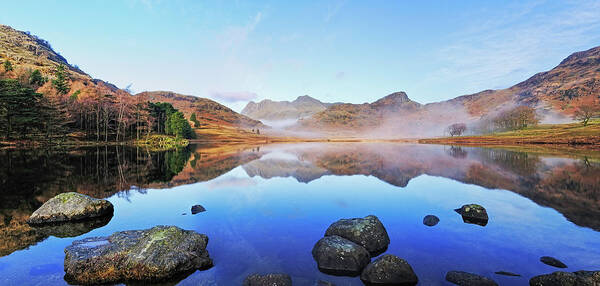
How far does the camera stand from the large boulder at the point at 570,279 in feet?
23.1

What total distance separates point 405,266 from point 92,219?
15.2 metres

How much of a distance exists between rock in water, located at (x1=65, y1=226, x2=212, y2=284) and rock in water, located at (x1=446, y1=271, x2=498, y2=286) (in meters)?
7.97

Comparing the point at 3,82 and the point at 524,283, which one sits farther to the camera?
the point at 3,82

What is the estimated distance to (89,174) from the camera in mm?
27094

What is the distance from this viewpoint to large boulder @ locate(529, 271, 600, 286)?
7055mm

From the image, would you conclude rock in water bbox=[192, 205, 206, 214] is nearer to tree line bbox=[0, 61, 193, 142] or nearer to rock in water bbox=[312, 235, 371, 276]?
rock in water bbox=[312, 235, 371, 276]

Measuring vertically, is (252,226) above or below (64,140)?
below

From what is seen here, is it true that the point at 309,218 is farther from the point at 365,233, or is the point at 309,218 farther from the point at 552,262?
the point at 552,262

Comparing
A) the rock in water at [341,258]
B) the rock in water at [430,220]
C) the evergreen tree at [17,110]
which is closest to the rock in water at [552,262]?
the rock in water at [430,220]

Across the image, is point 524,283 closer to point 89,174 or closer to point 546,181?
point 546,181

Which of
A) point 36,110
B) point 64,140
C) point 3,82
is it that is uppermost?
point 3,82

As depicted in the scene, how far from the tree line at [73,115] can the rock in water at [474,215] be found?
9709 centimetres

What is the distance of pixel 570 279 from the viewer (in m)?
7.18

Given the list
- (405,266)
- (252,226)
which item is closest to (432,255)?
(405,266)
